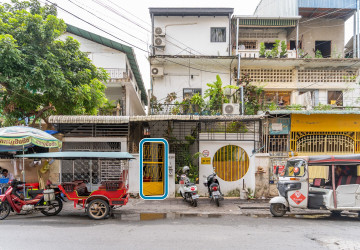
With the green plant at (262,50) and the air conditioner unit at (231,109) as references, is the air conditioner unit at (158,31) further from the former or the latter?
the air conditioner unit at (231,109)

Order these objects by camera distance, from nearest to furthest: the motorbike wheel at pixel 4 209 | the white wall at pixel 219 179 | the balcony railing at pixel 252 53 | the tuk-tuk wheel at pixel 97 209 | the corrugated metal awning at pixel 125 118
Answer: the motorbike wheel at pixel 4 209, the tuk-tuk wheel at pixel 97 209, the corrugated metal awning at pixel 125 118, the white wall at pixel 219 179, the balcony railing at pixel 252 53

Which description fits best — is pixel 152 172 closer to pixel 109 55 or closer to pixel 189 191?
pixel 189 191

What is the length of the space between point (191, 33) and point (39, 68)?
958 cm

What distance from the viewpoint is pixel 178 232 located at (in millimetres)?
6938

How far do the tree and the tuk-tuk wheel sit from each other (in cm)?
558

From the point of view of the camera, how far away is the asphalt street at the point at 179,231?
5940 mm

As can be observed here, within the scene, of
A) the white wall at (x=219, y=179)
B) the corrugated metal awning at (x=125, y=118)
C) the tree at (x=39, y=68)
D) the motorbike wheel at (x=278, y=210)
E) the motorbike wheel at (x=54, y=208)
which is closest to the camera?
the motorbike wheel at (x=54, y=208)

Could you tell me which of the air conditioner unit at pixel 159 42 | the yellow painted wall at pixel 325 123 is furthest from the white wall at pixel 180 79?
the yellow painted wall at pixel 325 123

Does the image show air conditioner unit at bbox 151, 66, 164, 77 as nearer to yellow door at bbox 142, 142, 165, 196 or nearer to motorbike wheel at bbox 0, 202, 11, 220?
yellow door at bbox 142, 142, 165, 196

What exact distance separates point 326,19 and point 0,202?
19.5m

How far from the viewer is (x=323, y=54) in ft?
60.4

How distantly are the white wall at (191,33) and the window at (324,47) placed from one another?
237 inches

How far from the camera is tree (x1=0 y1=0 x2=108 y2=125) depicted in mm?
10977

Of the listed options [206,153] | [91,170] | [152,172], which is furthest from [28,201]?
[206,153]
